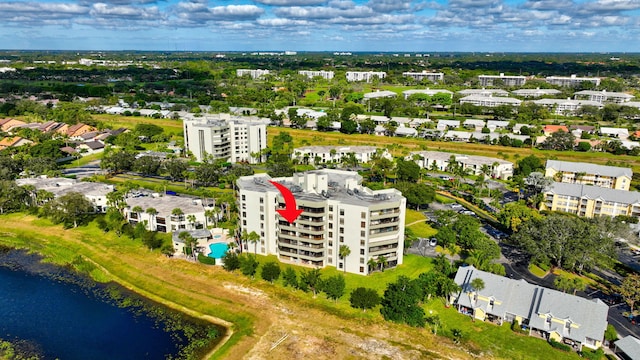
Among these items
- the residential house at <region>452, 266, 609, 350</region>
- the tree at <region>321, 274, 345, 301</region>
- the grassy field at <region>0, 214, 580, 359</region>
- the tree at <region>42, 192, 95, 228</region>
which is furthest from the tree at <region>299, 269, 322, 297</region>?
the tree at <region>42, 192, 95, 228</region>

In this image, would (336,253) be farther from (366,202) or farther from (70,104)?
(70,104)

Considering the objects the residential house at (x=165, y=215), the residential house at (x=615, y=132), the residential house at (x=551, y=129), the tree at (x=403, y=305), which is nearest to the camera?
the tree at (x=403, y=305)

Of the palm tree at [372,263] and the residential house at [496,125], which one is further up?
the residential house at [496,125]

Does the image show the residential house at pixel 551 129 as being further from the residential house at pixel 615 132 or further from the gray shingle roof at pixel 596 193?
the gray shingle roof at pixel 596 193

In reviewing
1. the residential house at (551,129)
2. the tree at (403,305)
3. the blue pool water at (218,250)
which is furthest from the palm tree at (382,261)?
the residential house at (551,129)

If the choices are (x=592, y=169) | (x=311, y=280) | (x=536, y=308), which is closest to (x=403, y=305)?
(x=311, y=280)

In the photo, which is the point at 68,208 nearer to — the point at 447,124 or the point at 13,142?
the point at 13,142
